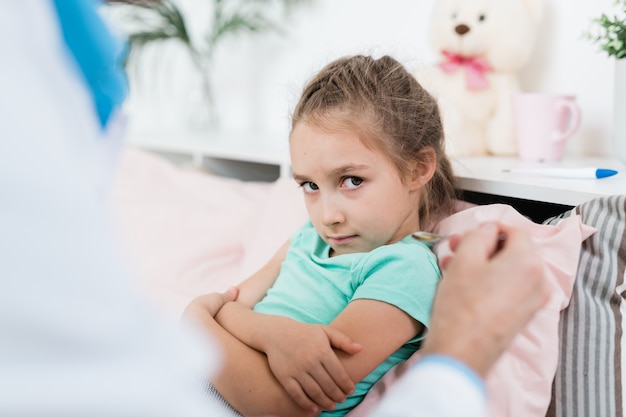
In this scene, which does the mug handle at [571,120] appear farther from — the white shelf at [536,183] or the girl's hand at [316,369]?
the girl's hand at [316,369]

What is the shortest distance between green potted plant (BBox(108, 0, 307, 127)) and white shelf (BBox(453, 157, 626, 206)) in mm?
1026

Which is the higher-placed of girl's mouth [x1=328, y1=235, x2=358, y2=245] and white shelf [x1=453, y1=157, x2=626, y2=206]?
white shelf [x1=453, y1=157, x2=626, y2=206]

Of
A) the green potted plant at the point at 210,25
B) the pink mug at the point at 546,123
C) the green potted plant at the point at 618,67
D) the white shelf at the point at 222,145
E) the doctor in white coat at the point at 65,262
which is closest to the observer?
the doctor in white coat at the point at 65,262

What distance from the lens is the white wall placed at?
4.67ft

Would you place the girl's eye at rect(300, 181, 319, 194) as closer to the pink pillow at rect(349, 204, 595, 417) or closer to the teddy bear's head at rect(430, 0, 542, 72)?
the pink pillow at rect(349, 204, 595, 417)

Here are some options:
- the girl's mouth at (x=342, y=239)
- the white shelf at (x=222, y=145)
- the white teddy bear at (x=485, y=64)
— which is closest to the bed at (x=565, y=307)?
the girl's mouth at (x=342, y=239)

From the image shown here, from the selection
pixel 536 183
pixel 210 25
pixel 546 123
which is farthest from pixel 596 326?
pixel 210 25

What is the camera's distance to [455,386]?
50cm

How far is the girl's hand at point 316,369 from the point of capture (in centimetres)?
83

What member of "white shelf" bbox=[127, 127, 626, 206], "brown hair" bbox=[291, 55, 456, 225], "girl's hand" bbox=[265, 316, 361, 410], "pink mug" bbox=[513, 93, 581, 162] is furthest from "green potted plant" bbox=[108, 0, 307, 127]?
"girl's hand" bbox=[265, 316, 361, 410]

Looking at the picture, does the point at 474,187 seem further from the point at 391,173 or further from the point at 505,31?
the point at 505,31

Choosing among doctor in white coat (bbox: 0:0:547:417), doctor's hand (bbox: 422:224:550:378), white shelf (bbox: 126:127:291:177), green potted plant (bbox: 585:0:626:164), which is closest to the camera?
doctor in white coat (bbox: 0:0:547:417)

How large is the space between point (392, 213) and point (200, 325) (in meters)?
0.30

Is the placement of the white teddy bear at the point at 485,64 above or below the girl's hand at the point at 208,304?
above
